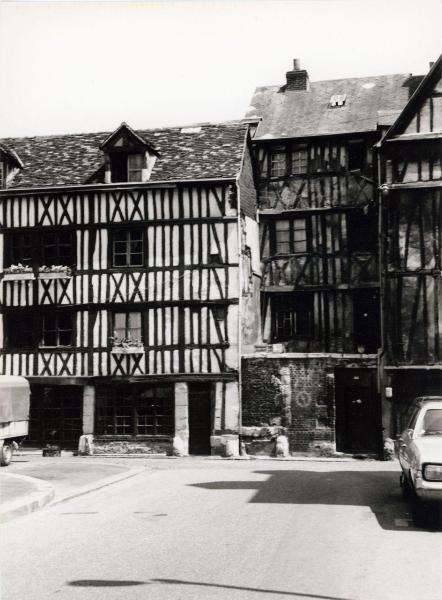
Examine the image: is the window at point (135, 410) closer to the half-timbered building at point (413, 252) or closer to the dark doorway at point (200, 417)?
the dark doorway at point (200, 417)

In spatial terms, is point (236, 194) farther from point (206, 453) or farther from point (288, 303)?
point (206, 453)

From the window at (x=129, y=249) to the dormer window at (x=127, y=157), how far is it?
1780 mm

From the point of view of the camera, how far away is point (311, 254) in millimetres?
27516

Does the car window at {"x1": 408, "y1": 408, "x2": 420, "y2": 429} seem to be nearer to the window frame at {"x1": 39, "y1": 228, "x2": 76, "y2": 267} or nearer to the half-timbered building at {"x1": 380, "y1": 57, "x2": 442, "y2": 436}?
the half-timbered building at {"x1": 380, "y1": 57, "x2": 442, "y2": 436}

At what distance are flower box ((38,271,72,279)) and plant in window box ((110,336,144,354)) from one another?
8.32 feet

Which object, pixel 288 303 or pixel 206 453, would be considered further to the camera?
pixel 288 303

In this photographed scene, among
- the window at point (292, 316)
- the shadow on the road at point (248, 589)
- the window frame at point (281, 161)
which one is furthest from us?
the window frame at point (281, 161)

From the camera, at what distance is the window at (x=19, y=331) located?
2639 centimetres

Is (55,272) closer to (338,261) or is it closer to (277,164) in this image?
(277,164)

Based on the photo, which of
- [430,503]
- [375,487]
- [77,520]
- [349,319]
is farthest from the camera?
[349,319]

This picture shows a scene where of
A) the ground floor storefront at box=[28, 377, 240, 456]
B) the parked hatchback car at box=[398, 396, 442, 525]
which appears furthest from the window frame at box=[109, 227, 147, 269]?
the parked hatchback car at box=[398, 396, 442, 525]

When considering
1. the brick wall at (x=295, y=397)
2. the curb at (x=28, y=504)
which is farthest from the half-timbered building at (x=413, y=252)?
the curb at (x=28, y=504)

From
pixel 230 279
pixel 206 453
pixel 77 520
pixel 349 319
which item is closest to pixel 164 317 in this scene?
pixel 230 279

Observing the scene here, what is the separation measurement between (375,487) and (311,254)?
13.0 m
